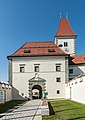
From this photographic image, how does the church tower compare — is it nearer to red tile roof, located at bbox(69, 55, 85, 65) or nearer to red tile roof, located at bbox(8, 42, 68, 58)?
red tile roof, located at bbox(69, 55, 85, 65)

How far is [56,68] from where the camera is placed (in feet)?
106

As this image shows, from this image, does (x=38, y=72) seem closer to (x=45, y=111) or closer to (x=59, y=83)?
(x=59, y=83)

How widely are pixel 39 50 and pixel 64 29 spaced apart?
15255 mm

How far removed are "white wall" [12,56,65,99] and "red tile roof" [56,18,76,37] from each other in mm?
14346

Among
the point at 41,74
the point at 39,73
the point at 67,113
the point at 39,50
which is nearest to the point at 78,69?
the point at 41,74

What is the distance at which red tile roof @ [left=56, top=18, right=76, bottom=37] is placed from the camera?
150 feet

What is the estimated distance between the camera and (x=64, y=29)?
1855 inches

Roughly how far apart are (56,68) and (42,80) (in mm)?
2890

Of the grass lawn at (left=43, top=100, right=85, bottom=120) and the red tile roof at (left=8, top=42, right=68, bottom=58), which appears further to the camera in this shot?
the red tile roof at (left=8, top=42, right=68, bottom=58)

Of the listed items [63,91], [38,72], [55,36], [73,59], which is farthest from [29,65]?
[55,36]

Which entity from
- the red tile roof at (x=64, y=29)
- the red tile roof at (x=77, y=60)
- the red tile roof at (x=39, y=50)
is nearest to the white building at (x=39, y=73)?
the red tile roof at (x=39, y=50)

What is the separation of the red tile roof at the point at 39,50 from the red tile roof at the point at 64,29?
10.6m

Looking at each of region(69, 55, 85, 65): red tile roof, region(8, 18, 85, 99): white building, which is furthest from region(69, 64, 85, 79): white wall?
region(8, 18, 85, 99): white building

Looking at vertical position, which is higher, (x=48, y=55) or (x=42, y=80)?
(x=48, y=55)
